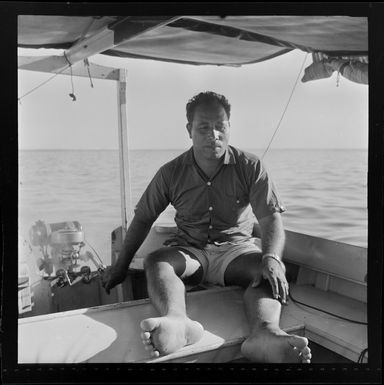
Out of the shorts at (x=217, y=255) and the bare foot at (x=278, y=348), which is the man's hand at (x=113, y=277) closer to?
the shorts at (x=217, y=255)

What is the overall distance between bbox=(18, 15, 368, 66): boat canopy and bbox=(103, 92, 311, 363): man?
29cm

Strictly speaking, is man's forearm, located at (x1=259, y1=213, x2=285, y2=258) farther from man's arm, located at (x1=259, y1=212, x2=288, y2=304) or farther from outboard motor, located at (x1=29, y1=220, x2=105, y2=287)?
outboard motor, located at (x1=29, y1=220, x2=105, y2=287)

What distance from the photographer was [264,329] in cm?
212

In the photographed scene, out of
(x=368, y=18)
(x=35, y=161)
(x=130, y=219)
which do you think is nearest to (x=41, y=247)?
(x=35, y=161)

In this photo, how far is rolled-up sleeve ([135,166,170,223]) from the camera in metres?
2.51

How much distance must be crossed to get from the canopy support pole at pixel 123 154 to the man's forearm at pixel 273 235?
827 millimetres

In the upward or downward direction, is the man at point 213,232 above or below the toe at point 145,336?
above

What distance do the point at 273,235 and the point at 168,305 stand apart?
0.61 m

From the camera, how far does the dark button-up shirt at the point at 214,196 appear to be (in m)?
2.47

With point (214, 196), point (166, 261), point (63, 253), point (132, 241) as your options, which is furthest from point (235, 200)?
point (63, 253)

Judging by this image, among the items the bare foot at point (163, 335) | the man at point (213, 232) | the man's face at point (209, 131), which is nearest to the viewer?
the bare foot at point (163, 335)

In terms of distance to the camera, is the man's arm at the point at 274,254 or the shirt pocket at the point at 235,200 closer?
the man's arm at the point at 274,254

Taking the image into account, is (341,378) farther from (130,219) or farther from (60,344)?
(130,219)

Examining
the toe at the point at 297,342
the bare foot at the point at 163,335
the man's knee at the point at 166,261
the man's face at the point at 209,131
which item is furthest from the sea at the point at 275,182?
the bare foot at the point at 163,335
